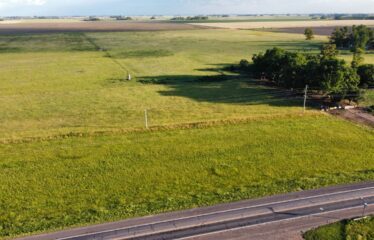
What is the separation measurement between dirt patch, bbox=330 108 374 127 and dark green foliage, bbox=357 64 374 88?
499 inches

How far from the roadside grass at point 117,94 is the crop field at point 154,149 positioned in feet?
1.29

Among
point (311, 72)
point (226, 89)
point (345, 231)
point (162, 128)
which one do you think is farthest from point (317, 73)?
point (345, 231)

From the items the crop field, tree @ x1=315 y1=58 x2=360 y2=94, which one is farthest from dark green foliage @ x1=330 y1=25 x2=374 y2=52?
tree @ x1=315 y1=58 x2=360 y2=94

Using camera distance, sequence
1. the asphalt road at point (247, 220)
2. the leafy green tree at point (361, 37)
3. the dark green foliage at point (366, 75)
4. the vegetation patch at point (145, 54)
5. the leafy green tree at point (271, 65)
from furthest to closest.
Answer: the leafy green tree at point (361, 37) → the vegetation patch at point (145, 54) → the leafy green tree at point (271, 65) → the dark green foliage at point (366, 75) → the asphalt road at point (247, 220)

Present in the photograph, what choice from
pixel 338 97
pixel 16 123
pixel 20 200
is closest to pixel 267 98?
pixel 338 97

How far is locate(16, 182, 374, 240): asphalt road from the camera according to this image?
26.9 metres

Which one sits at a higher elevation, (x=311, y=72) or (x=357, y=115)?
(x=311, y=72)

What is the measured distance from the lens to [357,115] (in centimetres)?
5612

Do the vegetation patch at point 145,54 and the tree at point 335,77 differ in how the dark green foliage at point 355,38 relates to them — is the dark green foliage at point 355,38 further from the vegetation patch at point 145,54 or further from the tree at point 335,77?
the tree at point 335,77

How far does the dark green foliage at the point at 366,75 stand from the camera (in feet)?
224

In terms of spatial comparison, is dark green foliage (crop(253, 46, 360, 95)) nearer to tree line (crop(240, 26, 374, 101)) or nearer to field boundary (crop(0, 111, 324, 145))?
tree line (crop(240, 26, 374, 101))

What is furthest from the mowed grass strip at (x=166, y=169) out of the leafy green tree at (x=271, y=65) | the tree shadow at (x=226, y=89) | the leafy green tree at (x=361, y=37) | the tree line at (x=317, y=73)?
the leafy green tree at (x=361, y=37)

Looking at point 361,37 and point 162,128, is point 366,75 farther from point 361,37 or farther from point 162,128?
point 361,37

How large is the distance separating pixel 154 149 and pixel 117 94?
105 ft
